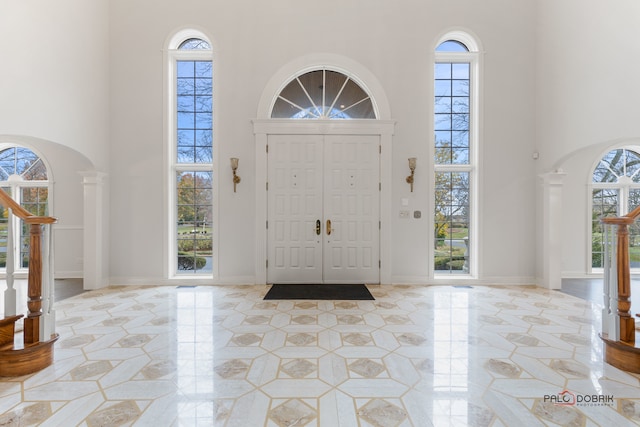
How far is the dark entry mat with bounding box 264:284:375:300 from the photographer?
14.6 ft

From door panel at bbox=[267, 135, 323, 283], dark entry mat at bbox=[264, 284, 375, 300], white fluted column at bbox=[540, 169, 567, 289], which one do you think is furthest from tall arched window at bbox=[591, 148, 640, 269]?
door panel at bbox=[267, 135, 323, 283]

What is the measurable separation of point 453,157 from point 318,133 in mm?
2578

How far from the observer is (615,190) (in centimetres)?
619

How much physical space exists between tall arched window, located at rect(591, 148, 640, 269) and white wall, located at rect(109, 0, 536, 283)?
2167mm

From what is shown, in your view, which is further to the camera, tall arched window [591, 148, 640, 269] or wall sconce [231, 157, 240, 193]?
tall arched window [591, 148, 640, 269]

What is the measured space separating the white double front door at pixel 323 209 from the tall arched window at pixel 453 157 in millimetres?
1233

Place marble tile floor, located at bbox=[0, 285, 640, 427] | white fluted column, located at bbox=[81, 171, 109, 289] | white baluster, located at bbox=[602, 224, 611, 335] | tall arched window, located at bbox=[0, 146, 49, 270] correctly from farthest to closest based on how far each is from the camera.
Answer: tall arched window, located at bbox=[0, 146, 49, 270]
white fluted column, located at bbox=[81, 171, 109, 289]
white baluster, located at bbox=[602, 224, 611, 335]
marble tile floor, located at bbox=[0, 285, 640, 427]

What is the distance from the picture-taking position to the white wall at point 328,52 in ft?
17.0

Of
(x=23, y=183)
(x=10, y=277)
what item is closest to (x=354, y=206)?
(x=10, y=277)

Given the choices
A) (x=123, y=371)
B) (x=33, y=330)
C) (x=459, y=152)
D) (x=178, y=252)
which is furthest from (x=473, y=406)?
(x=178, y=252)

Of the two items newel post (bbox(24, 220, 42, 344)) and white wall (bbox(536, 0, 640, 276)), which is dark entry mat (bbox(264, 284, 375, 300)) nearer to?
newel post (bbox(24, 220, 42, 344))

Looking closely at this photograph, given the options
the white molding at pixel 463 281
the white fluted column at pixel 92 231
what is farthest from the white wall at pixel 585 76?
the white fluted column at pixel 92 231

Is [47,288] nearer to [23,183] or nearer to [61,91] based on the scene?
[61,91]

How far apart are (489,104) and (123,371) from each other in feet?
21.0
